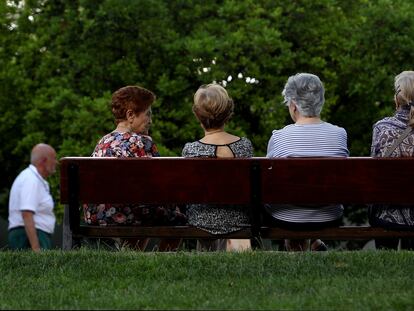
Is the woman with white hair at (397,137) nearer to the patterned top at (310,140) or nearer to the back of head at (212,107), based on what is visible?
the patterned top at (310,140)

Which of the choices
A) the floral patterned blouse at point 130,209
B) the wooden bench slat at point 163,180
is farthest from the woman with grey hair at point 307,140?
the floral patterned blouse at point 130,209

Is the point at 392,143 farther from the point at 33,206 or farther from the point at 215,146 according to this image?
the point at 33,206

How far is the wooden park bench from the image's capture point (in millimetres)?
8656

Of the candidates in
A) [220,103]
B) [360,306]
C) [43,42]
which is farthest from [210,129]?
[43,42]

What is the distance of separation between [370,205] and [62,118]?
1002 centimetres

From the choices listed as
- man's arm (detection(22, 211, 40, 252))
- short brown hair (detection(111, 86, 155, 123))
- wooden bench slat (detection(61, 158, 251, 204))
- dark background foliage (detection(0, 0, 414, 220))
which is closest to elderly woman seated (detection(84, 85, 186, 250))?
short brown hair (detection(111, 86, 155, 123))

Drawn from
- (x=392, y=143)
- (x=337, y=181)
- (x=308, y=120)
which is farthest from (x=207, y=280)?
(x=392, y=143)

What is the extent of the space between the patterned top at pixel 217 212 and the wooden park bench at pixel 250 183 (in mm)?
77

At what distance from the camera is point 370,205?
9.00 metres

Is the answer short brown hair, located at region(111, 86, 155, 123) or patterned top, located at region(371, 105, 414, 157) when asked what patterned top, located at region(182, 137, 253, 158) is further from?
patterned top, located at region(371, 105, 414, 157)

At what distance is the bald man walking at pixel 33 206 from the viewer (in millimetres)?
13172

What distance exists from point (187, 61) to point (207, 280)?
34.7 ft

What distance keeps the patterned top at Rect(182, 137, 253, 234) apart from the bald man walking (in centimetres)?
445

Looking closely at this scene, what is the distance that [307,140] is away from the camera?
8.90 metres
